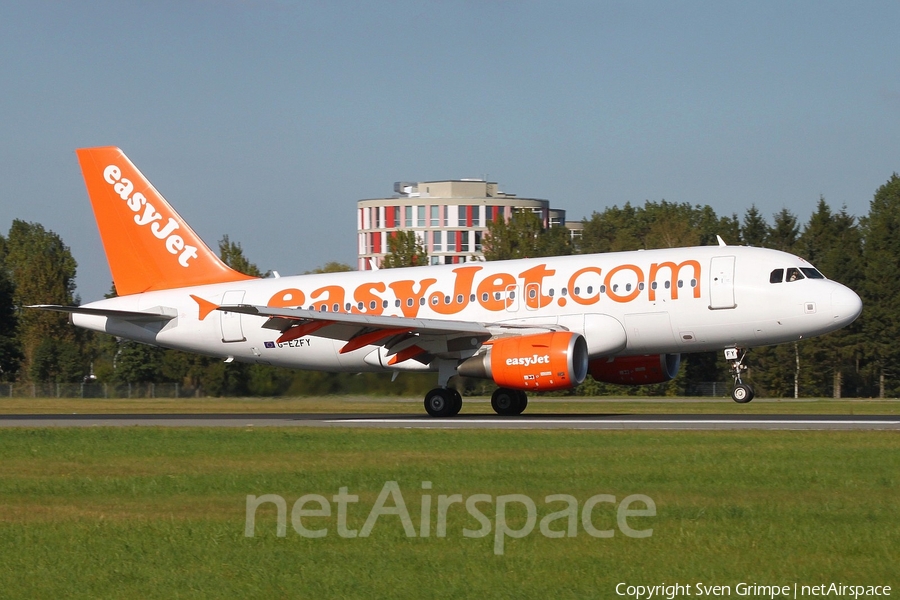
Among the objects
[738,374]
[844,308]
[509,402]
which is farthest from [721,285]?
[509,402]

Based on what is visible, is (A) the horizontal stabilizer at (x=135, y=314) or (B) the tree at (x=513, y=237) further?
(B) the tree at (x=513, y=237)

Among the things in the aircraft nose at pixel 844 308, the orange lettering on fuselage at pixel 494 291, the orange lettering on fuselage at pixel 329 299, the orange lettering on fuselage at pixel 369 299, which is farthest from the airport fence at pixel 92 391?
the aircraft nose at pixel 844 308

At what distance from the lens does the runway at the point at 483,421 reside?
24.9 metres

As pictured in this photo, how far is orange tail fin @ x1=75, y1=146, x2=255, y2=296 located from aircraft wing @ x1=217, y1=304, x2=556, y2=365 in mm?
5601

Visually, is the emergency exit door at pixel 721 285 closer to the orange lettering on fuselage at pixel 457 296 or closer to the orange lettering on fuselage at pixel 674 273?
the orange lettering on fuselage at pixel 674 273

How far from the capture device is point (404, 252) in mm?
105625

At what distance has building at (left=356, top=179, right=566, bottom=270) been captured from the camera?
171 metres

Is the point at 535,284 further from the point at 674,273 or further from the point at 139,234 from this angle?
the point at 139,234

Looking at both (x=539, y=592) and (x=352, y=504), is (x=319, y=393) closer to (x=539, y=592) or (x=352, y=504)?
(x=352, y=504)

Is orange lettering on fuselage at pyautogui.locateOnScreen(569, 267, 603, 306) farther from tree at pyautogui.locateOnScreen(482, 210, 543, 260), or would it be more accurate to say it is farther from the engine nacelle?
tree at pyautogui.locateOnScreen(482, 210, 543, 260)

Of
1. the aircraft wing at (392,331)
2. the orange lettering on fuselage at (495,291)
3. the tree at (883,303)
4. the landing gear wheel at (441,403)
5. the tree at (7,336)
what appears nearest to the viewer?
the aircraft wing at (392,331)

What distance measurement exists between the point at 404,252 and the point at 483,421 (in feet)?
257

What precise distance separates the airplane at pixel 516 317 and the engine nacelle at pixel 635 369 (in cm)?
3

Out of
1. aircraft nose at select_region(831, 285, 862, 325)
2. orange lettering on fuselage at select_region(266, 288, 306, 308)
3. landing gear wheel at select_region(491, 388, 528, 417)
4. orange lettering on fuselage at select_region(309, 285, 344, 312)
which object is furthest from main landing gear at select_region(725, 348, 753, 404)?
orange lettering on fuselage at select_region(266, 288, 306, 308)
